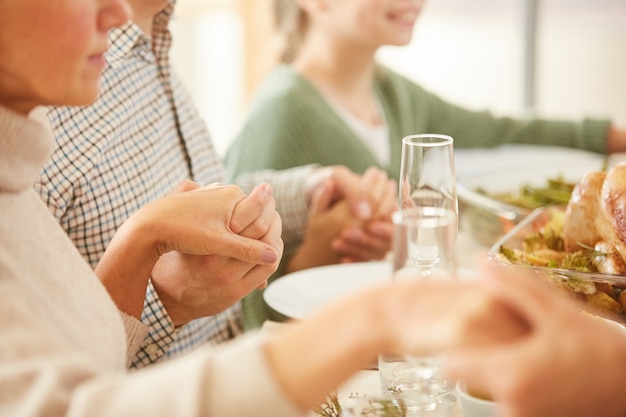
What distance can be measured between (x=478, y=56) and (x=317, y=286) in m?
6.05

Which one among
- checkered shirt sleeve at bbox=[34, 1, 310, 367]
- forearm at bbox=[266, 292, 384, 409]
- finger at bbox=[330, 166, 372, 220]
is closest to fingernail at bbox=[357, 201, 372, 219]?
finger at bbox=[330, 166, 372, 220]

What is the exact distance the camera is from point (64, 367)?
2.11 feet

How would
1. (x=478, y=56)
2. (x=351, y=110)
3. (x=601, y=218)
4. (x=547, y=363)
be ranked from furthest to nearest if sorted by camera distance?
(x=478, y=56), (x=351, y=110), (x=601, y=218), (x=547, y=363)

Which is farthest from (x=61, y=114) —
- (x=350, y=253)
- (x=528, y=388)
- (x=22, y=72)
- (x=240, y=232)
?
(x=528, y=388)

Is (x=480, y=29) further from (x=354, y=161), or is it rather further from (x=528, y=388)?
(x=528, y=388)

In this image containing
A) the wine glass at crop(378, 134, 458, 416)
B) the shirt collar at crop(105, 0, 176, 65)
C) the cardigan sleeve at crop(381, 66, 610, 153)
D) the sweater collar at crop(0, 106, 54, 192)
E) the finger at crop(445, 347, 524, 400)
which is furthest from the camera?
the cardigan sleeve at crop(381, 66, 610, 153)

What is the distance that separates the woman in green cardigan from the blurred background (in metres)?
0.28

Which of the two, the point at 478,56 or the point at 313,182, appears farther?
the point at 478,56

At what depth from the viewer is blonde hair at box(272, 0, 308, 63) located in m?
2.39

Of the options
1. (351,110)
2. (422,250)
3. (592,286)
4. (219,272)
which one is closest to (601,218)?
(592,286)

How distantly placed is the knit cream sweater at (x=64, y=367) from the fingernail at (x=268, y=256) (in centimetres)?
32

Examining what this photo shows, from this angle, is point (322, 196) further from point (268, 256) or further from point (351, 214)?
point (268, 256)

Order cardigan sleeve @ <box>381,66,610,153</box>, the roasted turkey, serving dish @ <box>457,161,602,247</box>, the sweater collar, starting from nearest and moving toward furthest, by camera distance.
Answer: the sweater collar, the roasted turkey, serving dish @ <box>457,161,602,247</box>, cardigan sleeve @ <box>381,66,610,153</box>

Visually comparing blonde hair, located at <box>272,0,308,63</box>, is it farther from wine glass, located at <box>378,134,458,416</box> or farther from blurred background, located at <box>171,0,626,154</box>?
wine glass, located at <box>378,134,458,416</box>
